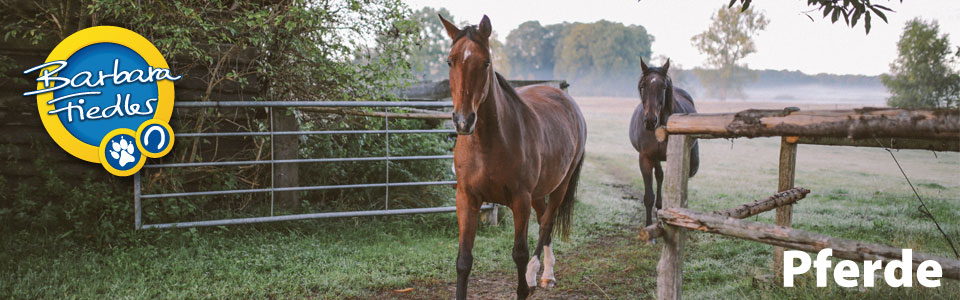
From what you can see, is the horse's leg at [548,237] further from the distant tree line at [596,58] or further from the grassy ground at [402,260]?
the distant tree line at [596,58]

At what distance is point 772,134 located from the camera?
2264 millimetres

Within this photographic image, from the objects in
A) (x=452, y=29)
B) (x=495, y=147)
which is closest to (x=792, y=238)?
(x=495, y=147)

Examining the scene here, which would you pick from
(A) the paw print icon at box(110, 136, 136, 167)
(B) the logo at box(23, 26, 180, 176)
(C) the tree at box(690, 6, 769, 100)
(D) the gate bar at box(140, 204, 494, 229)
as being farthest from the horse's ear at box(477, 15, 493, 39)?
(C) the tree at box(690, 6, 769, 100)

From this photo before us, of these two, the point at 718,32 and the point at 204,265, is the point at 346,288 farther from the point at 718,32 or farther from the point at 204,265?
the point at 718,32

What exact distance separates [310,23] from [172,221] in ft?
7.17

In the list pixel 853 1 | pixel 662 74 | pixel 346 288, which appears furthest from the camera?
pixel 662 74

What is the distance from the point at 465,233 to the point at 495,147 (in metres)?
0.59

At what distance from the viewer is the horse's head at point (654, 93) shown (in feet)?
17.0

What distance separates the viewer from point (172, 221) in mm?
4762

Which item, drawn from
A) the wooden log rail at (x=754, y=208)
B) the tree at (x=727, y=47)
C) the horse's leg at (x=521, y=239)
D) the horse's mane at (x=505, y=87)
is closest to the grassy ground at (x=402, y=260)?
the horse's leg at (x=521, y=239)

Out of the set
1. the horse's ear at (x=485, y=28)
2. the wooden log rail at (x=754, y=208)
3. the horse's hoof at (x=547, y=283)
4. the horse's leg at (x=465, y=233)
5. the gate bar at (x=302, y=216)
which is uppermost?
the horse's ear at (x=485, y=28)

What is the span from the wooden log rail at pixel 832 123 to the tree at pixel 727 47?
37.8 m

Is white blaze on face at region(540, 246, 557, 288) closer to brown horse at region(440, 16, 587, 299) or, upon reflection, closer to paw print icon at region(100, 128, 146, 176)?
brown horse at region(440, 16, 587, 299)

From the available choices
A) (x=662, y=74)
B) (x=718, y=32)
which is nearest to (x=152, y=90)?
(x=662, y=74)
